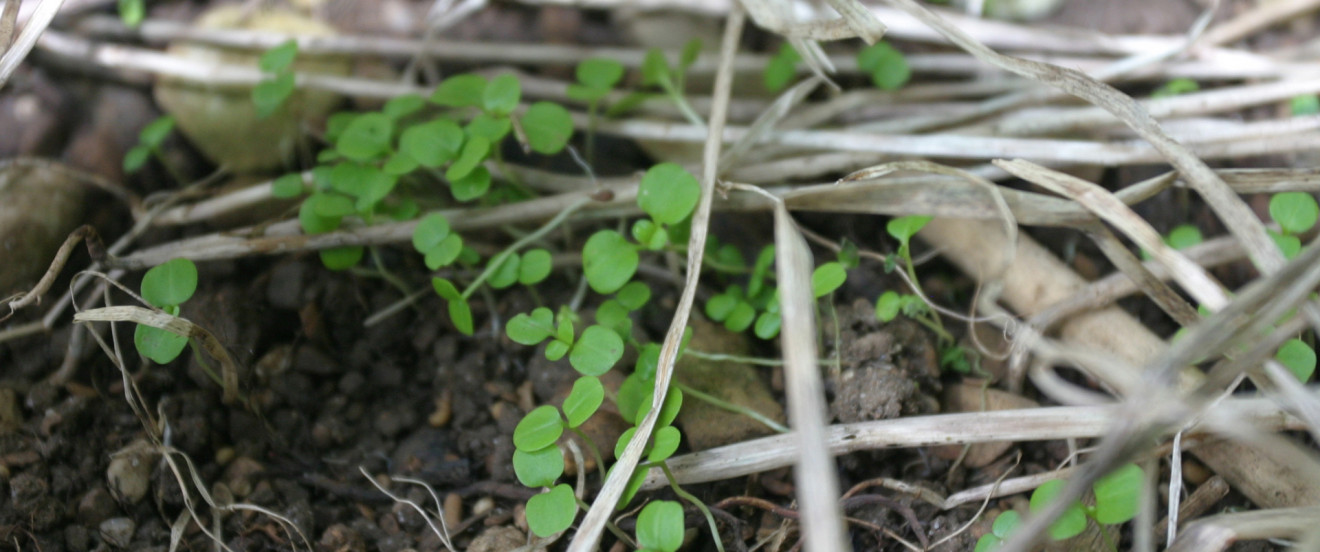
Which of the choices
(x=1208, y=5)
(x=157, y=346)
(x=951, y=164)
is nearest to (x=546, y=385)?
(x=157, y=346)

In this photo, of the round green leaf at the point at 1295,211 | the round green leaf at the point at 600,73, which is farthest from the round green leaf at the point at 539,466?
the round green leaf at the point at 1295,211

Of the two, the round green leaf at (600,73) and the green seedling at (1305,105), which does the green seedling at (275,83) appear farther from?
the green seedling at (1305,105)

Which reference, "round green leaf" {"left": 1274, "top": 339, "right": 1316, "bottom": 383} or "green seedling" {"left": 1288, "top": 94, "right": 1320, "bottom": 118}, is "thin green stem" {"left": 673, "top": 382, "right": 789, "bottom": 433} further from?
"green seedling" {"left": 1288, "top": 94, "right": 1320, "bottom": 118}

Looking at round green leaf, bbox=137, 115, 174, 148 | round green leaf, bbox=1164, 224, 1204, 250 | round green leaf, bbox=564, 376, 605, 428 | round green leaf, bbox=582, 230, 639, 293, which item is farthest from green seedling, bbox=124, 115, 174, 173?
round green leaf, bbox=1164, 224, 1204, 250

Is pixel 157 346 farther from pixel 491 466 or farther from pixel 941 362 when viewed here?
pixel 941 362

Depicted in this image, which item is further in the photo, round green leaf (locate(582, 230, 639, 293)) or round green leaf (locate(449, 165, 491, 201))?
round green leaf (locate(449, 165, 491, 201))

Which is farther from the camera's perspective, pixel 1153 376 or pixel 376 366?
pixel 376 366

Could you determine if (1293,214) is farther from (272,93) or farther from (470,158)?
(272,93)
